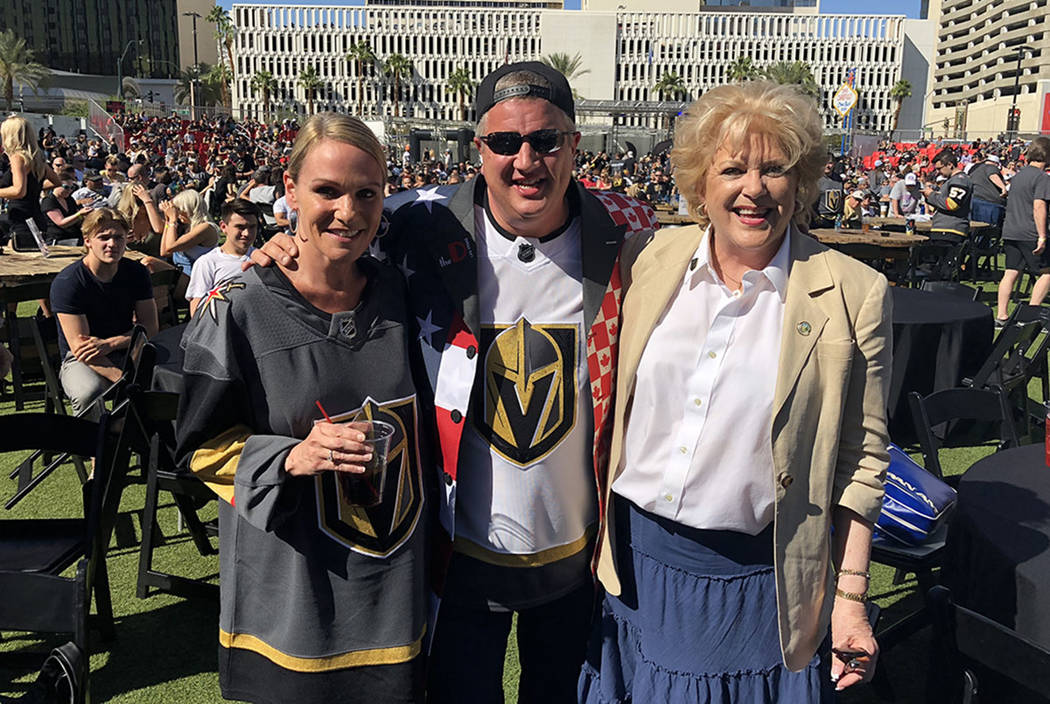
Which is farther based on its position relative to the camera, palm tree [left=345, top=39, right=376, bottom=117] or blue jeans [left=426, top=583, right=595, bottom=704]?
palm tree [left=345, top=39, right=376, bottom=117]

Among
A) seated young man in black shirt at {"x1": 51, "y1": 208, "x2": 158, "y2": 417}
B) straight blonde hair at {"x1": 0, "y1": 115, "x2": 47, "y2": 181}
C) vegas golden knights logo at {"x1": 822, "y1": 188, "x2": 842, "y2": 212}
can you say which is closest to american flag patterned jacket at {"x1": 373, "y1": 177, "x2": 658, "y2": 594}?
seated young man in black shirt at {"x1": 51, "y1": 208, "x2": 158, "y2": 417}

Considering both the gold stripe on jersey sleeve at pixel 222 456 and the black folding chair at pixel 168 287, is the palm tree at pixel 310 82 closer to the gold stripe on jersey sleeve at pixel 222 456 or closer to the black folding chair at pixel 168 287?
the black folding chair at pixel 168 287

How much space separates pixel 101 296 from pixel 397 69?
9871 centimetres

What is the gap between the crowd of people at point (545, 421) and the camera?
1749 millimetres

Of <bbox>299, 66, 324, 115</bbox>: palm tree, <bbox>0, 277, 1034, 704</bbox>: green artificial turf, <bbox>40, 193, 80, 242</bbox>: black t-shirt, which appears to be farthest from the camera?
<bbox>299, 66, 324, 115</bbox>: palm tree

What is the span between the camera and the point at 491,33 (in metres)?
101

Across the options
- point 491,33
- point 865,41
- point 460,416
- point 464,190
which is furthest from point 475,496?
point 865,41

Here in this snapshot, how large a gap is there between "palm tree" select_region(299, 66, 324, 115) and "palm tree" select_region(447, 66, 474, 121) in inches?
603

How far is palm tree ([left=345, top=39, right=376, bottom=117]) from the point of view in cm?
9681

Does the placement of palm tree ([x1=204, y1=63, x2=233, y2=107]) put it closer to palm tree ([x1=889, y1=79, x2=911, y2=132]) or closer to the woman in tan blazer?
palm tree ([x1=889, y1=79, x2=911, y2=132])

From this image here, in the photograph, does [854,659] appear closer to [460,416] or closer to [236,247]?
[460,416]

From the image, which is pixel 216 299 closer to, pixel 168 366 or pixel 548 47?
pixel 168 366

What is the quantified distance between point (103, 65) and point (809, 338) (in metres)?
118

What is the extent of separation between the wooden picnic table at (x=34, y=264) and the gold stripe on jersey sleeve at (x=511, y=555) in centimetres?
493
